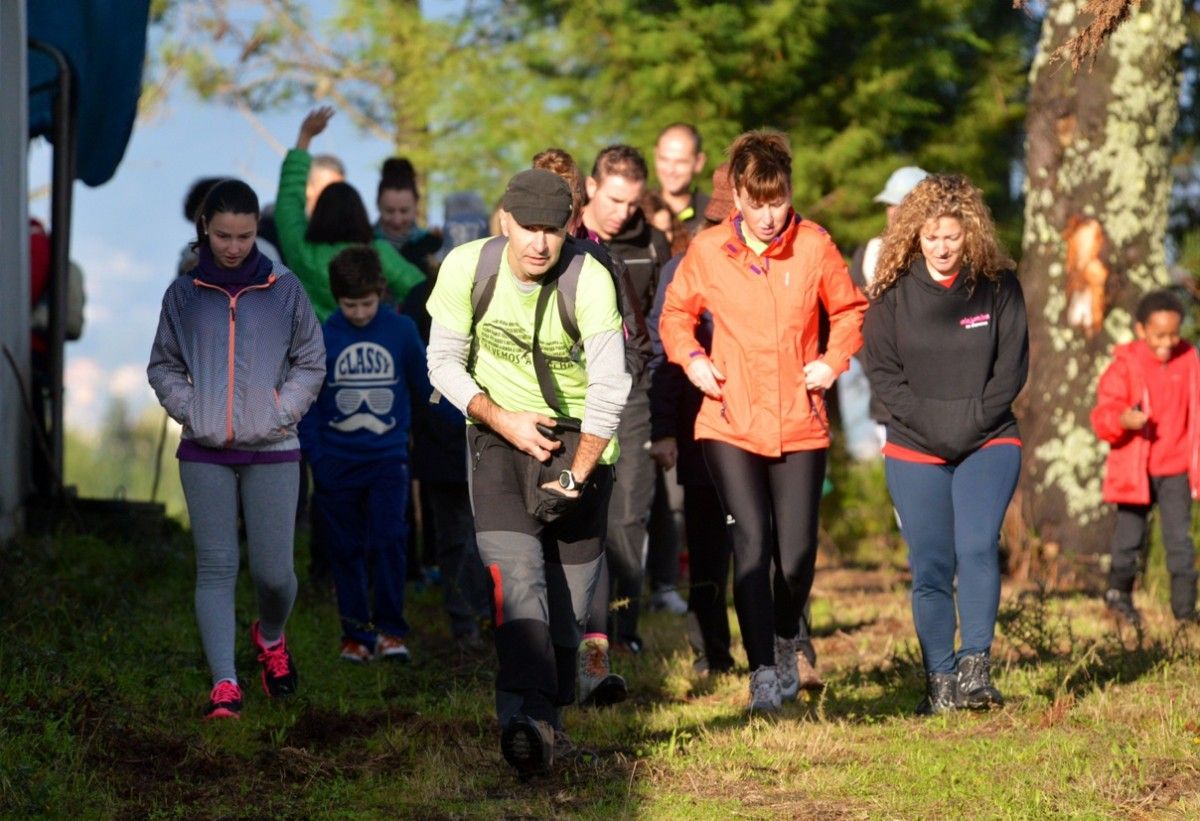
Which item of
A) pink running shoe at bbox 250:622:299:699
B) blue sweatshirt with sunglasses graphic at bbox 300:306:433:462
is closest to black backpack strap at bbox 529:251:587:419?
pink running shoe at bbox 250:622:299:699

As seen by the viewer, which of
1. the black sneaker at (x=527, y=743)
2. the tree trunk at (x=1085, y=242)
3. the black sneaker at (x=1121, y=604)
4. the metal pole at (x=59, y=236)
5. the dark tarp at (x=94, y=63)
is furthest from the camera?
the tree trunk at (x=1085, y=242)

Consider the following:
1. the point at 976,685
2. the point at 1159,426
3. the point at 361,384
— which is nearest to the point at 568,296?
the point at 976,685

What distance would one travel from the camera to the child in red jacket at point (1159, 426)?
10109 mm

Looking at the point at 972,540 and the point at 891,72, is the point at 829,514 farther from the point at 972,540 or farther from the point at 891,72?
the point at 972,540

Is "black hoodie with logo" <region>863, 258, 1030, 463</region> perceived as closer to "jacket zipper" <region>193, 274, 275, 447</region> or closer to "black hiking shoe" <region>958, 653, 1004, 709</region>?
"black hiking shoe" <region>958, 653, 1004, 709</region>

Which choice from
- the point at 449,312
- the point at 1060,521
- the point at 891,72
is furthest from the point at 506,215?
the point at 891,72

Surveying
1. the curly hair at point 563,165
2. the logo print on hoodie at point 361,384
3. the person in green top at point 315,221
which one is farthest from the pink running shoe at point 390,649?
the curly hair at point 563,165

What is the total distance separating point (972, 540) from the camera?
7.26 metres

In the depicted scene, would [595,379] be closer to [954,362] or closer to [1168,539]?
[954,362]

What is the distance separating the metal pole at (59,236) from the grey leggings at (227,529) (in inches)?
187

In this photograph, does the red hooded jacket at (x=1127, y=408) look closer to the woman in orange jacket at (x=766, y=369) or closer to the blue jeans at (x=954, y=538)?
the blue jeans at (x=954, y=538)

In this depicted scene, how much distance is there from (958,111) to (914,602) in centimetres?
1014

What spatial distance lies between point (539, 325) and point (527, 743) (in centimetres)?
142

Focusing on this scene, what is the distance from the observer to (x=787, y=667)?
762 cm
